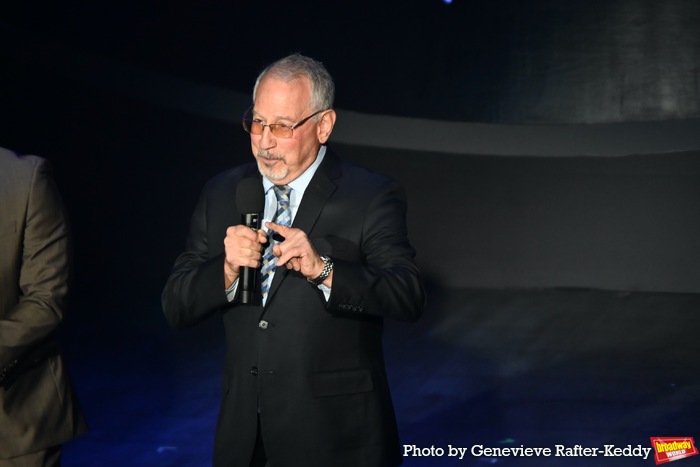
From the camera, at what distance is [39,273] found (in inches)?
83.8

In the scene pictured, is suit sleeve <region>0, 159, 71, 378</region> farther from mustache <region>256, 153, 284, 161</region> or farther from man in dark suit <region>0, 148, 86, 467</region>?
mustache <region>256, 153, 284, 161</region>

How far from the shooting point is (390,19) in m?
7.75

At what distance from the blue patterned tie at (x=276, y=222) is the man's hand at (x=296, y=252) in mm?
201

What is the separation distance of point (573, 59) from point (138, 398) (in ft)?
15.0

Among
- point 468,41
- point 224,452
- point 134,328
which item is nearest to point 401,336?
point 134,328

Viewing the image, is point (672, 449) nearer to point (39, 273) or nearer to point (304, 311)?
point (304, 311)

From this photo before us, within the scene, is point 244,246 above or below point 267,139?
below

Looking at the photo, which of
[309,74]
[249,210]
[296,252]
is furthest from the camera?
[309,74]

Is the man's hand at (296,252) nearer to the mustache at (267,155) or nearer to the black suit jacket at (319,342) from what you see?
the black suit jacket at (319,342)

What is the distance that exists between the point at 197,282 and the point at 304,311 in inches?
9.9

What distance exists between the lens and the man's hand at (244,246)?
1.90 metres

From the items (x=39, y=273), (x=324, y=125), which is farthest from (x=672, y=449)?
(x=39, y=273)

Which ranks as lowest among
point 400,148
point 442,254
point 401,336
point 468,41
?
point 401,336

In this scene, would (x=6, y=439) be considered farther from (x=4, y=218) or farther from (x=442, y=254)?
(x=442, y=254)
